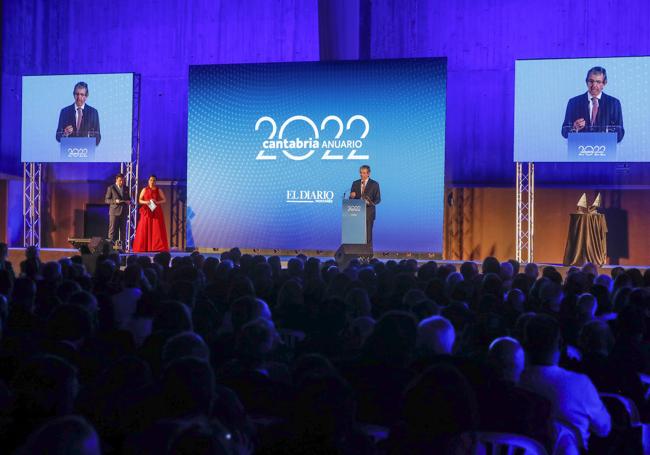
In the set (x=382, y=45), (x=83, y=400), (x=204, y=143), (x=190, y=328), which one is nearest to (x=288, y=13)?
(x=382, y=45)

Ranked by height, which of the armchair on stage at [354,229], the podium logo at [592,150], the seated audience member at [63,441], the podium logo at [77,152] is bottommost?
the seated audience member at [63,441]

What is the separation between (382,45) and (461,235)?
13.0 ft

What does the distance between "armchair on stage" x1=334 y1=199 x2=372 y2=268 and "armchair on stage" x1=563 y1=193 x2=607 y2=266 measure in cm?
377

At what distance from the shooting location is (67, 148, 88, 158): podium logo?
14406 mm

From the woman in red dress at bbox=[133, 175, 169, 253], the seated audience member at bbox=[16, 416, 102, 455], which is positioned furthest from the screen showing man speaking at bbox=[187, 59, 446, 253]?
the seated audience member at bbox=[16, 416, 102, 455]

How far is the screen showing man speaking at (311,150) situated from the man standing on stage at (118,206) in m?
1.23

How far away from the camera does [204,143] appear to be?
573 inches

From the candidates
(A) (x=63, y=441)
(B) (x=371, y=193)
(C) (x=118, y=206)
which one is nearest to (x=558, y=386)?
(A) (x=63, y=441)

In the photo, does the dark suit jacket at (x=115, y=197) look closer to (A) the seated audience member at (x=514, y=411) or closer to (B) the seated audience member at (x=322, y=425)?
(A) the seated audience member at (x=514, y=411)

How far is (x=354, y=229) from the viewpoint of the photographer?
1049cm

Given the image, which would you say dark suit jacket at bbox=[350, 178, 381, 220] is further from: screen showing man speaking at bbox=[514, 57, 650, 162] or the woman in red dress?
the woman in red dress

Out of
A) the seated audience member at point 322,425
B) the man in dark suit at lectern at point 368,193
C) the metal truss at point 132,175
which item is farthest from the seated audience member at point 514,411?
the metal truss at point 132,175

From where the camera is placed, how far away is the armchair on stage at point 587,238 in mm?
12172

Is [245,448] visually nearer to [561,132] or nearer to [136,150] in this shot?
[561,132]
